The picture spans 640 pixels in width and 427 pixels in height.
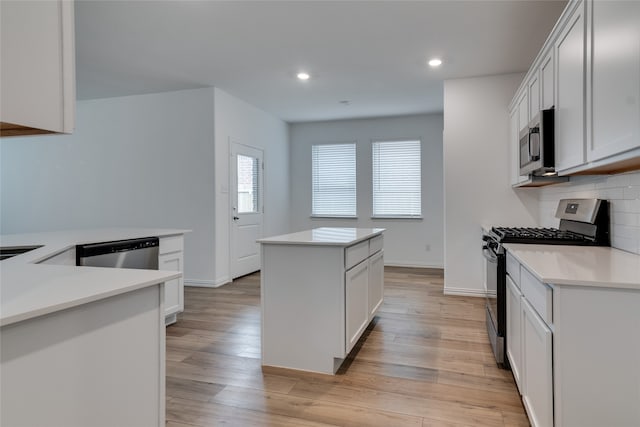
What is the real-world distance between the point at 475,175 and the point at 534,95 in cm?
159

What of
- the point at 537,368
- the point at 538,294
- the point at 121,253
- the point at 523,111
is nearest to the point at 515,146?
the point at 523,111

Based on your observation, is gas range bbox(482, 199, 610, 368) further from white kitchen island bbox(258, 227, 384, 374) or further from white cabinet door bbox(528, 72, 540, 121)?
white kitchen island bbox(258, 227, 384, 374)

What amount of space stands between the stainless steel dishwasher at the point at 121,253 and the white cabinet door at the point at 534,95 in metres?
3.31

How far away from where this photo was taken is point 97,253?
108 inches

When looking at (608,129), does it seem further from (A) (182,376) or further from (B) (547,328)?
(A) (182,376)

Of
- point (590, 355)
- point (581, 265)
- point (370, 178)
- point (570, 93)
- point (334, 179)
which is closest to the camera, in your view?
point (590, 355)

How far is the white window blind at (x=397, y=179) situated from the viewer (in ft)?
21.7

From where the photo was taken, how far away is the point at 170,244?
11.6ft

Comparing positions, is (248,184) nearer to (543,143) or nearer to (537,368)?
(543,143)

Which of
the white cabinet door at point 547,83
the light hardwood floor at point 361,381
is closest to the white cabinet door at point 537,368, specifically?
the light hardwood floor at point 361,381

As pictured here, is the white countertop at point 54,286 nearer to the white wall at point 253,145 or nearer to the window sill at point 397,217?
the white wall at point 253,145

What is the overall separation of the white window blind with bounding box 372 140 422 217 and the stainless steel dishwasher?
4.32 meters

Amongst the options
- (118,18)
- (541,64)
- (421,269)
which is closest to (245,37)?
(118,18)

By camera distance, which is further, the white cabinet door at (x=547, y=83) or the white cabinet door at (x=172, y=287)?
the white cabinet door at (x=172, y=287)
